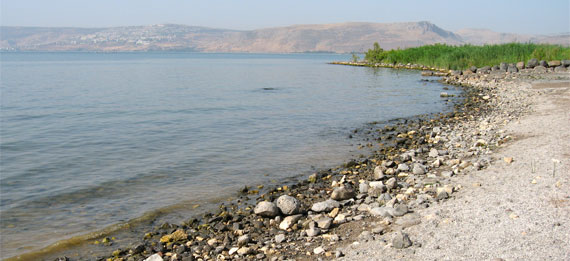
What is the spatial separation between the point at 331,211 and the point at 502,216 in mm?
2677

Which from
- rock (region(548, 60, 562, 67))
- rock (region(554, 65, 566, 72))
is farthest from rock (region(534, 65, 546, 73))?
rock (region(548, 60, 562, 67))

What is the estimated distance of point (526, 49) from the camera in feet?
144

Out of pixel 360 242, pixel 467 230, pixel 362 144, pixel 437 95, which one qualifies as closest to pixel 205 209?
pixel 360 242

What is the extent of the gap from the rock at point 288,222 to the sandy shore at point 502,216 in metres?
1.30

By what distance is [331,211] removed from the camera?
7586 mm

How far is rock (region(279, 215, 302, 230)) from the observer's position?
7.16 meters

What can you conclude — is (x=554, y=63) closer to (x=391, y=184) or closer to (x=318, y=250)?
(x=391, y=184)

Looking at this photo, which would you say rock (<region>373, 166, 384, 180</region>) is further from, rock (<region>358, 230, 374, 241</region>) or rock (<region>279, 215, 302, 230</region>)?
rock (<region>358, 230, 374, 241</region>)

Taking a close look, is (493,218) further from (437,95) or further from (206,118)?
(437,95)

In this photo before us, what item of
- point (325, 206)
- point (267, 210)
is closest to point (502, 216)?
point (325, 206)

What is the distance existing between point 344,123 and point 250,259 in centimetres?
1332

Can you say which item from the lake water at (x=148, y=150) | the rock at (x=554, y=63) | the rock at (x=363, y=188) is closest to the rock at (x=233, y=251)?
the lake water at (x=148, y=150)

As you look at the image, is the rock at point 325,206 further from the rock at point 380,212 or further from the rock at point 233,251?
the rock at point 233,251

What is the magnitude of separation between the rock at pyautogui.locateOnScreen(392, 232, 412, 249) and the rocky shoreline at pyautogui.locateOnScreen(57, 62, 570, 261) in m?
0.01
